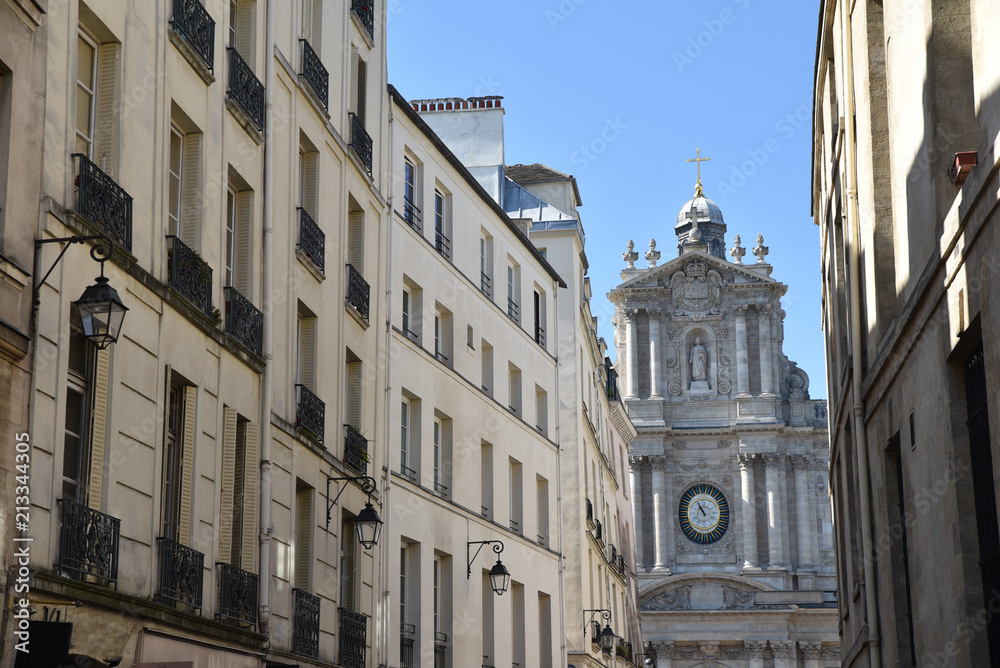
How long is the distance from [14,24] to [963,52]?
693 cm

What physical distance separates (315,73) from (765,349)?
4584 cm

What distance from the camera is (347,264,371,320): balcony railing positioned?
58.5 feet

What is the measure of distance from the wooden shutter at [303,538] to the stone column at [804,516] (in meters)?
46.2

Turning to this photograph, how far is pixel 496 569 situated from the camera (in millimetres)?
20969

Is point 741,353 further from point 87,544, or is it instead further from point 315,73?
point 87,544

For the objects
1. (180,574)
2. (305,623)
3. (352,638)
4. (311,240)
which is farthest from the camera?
(352,638)

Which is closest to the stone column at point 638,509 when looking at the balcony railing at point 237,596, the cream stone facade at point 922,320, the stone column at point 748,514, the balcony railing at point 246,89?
the stone column at point 748,514

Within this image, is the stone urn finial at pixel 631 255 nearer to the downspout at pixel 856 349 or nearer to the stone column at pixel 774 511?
the stone column at pixel 774 511

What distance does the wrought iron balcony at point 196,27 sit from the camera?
12.4m

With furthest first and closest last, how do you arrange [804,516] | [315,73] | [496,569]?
[804,516] < [496,569] < [315,73]

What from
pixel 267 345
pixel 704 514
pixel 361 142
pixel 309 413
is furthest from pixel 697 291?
pixel 267 345

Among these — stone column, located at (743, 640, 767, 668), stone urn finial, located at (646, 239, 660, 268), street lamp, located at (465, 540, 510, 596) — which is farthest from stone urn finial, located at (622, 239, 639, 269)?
street lamp, located at (465, 540, 510, 596)

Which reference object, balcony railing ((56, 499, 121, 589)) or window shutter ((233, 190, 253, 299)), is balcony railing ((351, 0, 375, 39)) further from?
balcony railing ((56, 499, 121, 589))

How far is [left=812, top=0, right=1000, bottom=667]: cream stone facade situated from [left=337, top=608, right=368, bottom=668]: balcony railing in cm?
595
